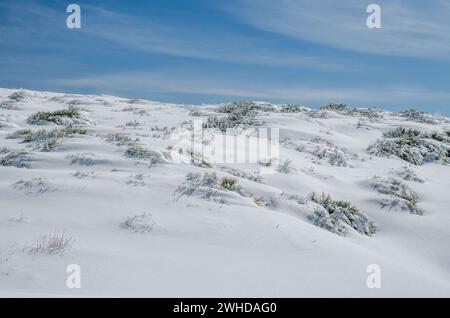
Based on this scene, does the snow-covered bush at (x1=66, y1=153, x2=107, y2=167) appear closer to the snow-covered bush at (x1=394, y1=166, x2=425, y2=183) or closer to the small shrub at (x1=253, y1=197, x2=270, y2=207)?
the small shrub at (x1=253, y1=197, x2=270, y2=207)

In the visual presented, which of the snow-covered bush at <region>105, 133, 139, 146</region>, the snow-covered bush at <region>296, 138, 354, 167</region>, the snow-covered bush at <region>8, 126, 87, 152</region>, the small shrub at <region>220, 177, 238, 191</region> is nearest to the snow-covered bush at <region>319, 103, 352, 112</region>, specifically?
the snow-covered bush at <region>296, 138, 354, 167</region>

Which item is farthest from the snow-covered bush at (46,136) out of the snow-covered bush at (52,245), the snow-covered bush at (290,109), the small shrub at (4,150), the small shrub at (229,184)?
the snow-covered bush at (290,109)

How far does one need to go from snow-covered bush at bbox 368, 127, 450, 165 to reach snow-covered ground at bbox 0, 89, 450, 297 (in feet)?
7.62

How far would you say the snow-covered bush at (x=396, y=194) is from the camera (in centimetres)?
952

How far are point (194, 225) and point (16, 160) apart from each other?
4.98m

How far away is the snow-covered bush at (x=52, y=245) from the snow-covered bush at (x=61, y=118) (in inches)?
362

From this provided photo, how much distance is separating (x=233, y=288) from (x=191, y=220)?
1975mm

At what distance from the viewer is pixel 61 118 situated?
14.6m

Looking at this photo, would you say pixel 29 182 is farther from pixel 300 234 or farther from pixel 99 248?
pixel 300 234

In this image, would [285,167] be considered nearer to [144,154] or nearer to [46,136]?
[144,154]

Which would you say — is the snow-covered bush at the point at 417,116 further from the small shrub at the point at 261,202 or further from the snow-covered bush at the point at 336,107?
the small shrub at the point at 261,202

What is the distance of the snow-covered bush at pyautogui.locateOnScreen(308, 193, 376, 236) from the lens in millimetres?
8039
